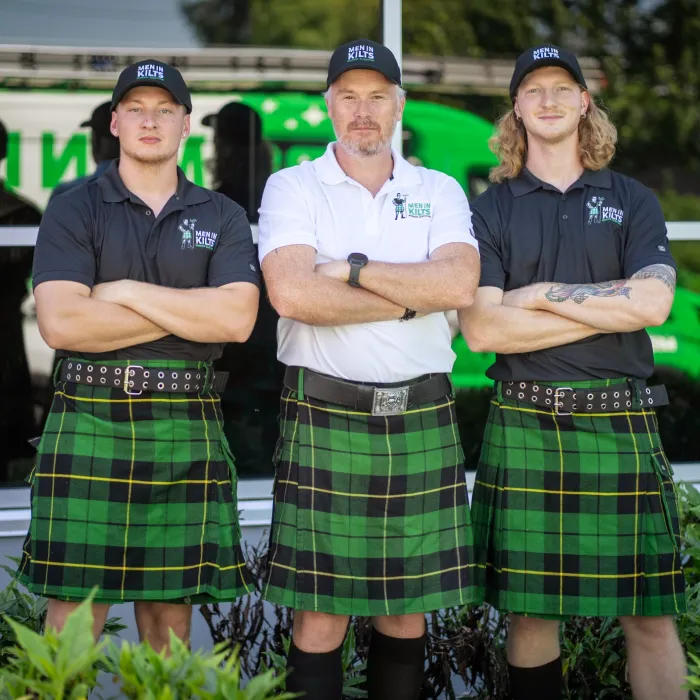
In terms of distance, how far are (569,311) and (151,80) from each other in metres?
1.13

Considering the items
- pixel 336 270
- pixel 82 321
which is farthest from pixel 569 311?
pixel 82 321

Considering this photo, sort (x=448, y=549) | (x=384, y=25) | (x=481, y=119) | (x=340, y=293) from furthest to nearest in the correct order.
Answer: (x=481, y=119)
(x=384, y=25)
(x=448, y=549)
(x=340, y=293)

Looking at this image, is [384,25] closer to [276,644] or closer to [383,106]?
[383,106]

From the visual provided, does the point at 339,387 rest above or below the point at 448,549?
above

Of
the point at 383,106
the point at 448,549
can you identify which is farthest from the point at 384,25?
the point at 448,549

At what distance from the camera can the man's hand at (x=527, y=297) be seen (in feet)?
8.21

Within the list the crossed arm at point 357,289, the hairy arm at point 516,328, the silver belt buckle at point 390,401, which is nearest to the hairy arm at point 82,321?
the crossed arm at point 357,289

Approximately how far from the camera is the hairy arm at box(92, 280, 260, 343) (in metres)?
2.36

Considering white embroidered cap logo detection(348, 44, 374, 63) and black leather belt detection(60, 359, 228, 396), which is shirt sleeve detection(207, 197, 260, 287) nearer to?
black leather belt detection(60, 359, 228, 396)

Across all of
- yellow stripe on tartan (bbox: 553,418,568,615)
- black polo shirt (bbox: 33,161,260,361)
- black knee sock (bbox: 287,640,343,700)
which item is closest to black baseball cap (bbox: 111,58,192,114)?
black polo shirt (bbox: 33,161,260,361)

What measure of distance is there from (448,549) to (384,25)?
6.37 ft

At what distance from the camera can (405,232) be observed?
253 cm

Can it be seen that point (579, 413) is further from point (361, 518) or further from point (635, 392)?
point (361, 518)

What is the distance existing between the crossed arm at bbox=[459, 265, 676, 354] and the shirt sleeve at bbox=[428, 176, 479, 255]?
0.17m
